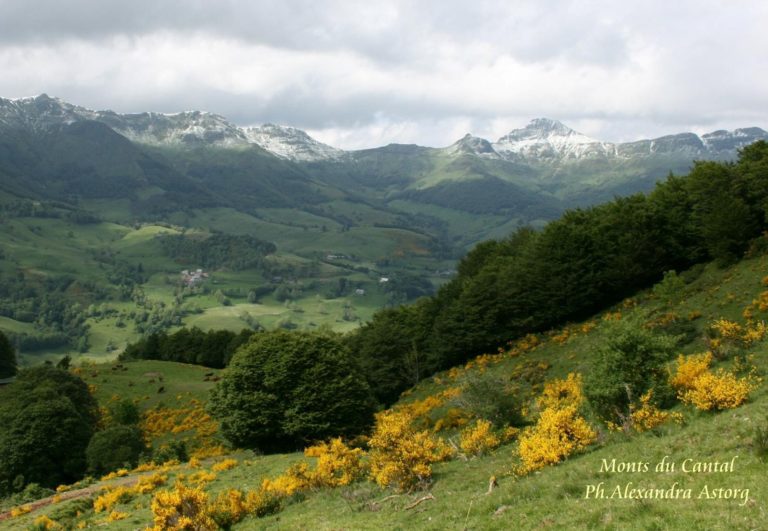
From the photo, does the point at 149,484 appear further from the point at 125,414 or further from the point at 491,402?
the point at 125,414

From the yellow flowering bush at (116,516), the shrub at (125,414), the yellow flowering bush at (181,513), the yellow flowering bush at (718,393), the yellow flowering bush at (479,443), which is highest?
the yellow flowering bush at (718,393)

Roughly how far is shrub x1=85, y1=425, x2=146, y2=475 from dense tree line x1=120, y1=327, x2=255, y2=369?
64.8m

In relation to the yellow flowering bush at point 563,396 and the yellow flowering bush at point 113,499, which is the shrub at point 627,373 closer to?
the yellow flowering bush at point 563,396

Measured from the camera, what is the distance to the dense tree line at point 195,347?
126812 millimetres

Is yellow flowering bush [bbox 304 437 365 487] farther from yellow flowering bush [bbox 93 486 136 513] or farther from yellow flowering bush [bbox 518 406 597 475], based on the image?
yellow flowering bush [bbox 93 486 136 513]

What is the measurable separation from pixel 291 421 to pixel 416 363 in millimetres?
39031

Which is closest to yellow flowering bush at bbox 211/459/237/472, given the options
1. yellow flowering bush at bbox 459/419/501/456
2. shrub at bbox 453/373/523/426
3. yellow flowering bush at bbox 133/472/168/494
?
yellow flowering bush at bbox 133/472/168/494

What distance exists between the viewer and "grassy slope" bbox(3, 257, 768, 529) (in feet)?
45.3

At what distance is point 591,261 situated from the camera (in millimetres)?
72812

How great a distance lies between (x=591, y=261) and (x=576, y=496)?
197 ft

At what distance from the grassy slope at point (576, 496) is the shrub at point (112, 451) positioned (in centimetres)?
2223

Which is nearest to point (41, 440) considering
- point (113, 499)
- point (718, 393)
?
point (113, 499)

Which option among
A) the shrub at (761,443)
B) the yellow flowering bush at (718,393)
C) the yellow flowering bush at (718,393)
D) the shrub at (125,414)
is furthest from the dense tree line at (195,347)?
the shrub at (761,443)

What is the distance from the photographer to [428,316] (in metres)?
92.3
